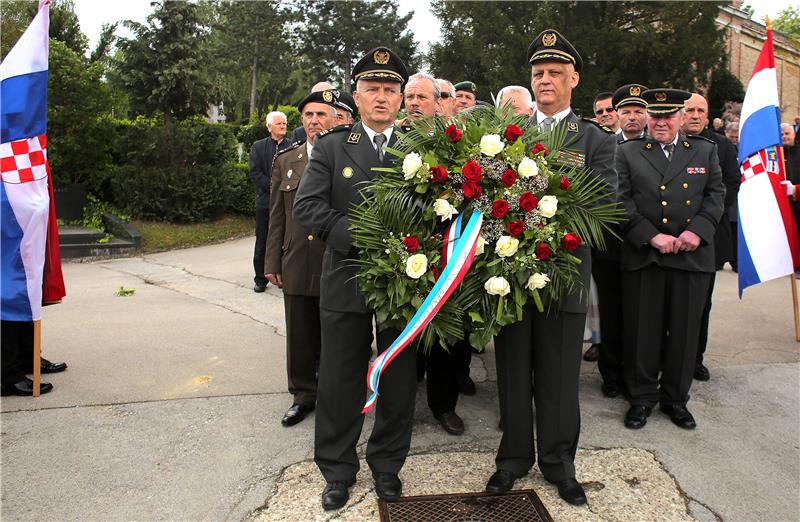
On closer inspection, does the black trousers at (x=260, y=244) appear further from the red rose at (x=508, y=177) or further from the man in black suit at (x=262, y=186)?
the red rose at (x=508, y=177)

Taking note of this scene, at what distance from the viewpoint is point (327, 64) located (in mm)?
38344

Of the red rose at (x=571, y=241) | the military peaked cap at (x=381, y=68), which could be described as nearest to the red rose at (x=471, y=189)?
the red rose at (x=571, y=241)

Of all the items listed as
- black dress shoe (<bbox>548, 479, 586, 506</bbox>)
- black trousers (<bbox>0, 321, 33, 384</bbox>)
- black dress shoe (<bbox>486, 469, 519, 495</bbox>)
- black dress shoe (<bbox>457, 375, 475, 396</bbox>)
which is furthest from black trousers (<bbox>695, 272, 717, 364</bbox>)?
black trousers (<bbox>0, 321, 33, 384</bbox>)

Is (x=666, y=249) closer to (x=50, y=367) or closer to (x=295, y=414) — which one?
(x=295, y=414)

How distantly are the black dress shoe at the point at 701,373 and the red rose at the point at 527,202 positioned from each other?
2.94 m

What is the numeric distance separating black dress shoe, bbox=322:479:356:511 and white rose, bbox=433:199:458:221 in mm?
1399

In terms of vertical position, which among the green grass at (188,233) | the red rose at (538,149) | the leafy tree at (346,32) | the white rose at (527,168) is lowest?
the green grass at (188,233)

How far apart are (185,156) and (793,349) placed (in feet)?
36.0

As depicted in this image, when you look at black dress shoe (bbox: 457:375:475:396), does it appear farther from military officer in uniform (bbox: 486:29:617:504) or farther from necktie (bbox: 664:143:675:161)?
necktie (bbox: 664:143:675:161)

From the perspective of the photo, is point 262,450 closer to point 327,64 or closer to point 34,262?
point 34,262

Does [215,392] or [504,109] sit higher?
[504,109]

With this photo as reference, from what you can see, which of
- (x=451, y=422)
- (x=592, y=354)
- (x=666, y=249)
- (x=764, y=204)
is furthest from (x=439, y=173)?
(x=764, y=204)

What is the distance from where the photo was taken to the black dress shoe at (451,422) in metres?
3.82

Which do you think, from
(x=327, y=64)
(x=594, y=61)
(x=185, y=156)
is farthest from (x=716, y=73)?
(x=327, y=64)
